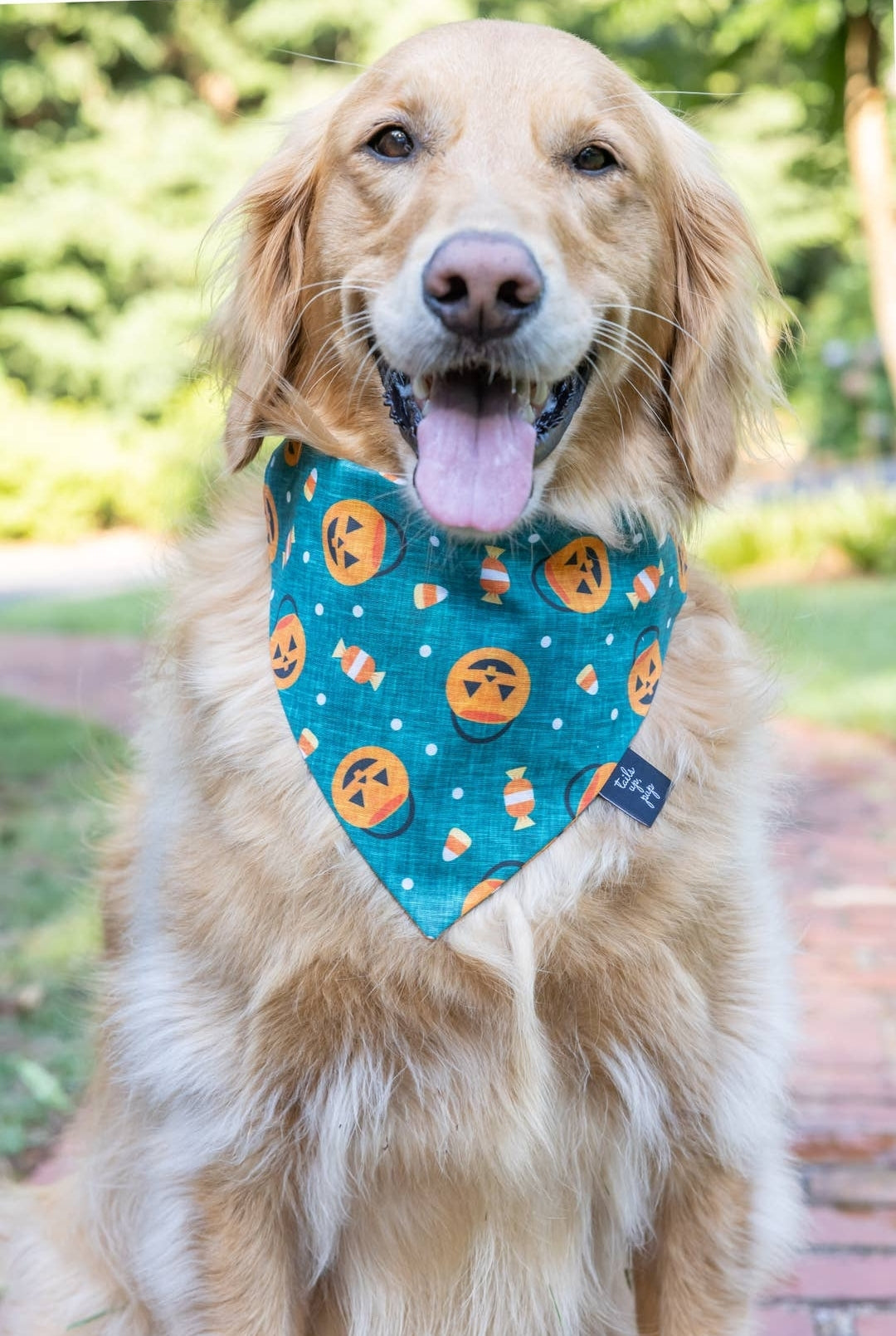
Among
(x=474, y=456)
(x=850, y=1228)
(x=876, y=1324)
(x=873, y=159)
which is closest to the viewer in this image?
(x=474, y=456)

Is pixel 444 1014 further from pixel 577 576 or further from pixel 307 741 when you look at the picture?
pixel 577 576

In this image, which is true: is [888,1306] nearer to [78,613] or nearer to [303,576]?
[303,576]

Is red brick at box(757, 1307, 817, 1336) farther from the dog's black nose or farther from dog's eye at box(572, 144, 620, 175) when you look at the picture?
dog's eye at box(572, 144, 620, 175)

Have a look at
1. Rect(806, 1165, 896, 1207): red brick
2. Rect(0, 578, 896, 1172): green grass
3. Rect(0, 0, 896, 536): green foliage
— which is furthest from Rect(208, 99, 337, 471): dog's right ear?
Rect(0, 0, 896, 536): green foliage

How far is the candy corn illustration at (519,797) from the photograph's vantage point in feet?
6.85

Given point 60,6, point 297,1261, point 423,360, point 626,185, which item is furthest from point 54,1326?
point 60,6

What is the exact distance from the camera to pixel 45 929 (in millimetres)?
4270

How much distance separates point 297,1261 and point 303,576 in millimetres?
1070

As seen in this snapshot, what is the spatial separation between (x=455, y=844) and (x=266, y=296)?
988mm

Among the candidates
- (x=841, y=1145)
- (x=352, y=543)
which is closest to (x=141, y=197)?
(x=841, y=1145)

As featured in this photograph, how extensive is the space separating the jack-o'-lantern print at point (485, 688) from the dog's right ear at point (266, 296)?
527mm

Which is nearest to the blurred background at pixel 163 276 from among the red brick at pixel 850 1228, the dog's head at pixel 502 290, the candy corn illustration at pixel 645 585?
the red brick at pixel 850 1228

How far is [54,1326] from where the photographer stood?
7.75 feet

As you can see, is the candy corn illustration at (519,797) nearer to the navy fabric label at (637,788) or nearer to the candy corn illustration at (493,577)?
the navy fabric label at (637,788)
